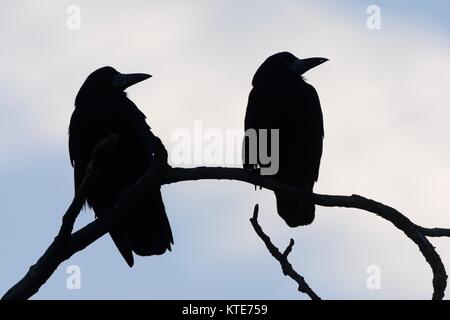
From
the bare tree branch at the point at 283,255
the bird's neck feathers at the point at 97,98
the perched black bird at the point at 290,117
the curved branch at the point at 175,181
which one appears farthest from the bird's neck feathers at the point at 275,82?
the bare tree branch at the point at 283,255

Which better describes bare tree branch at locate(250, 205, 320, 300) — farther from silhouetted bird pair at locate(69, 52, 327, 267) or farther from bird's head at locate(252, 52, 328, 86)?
bird's head at locate(252, 52, 328, 86)

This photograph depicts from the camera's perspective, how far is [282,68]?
7609 mm

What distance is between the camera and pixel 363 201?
4496mm

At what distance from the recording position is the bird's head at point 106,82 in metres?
7.45

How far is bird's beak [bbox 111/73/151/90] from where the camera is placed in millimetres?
7406

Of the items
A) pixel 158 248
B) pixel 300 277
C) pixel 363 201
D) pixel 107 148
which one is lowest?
pixel 158 248

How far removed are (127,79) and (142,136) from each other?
2.66ft

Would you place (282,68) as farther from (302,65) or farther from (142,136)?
(142,136)

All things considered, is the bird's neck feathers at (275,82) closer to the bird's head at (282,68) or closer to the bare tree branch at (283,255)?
the bird's head at (282,68)

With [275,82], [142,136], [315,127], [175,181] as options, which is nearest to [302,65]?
[275,82]

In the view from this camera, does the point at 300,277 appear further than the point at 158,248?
No
